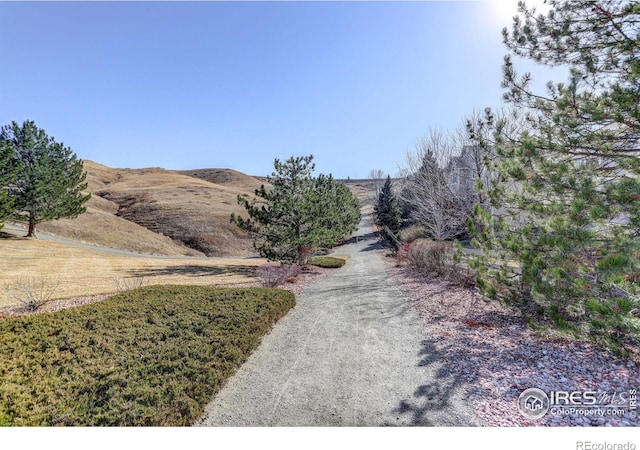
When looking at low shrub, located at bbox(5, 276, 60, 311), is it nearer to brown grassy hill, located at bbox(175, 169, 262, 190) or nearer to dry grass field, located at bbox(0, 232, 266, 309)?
dry grass field, located at bbox(0, 232, 266, 309)

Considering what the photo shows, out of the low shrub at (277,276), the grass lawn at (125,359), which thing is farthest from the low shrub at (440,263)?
the grass lawn at (125,359)

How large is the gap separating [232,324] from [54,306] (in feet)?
19.2

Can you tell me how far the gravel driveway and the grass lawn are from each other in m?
0.41

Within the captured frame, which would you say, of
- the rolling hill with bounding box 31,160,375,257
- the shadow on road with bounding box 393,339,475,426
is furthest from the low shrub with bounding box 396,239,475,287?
the rolling hill with bounding box 31,160,375,257

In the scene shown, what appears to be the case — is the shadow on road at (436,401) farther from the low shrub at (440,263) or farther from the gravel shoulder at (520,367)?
the low shrub at (440,263)

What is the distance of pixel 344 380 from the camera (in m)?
4.62

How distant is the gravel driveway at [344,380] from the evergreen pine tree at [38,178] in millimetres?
24034

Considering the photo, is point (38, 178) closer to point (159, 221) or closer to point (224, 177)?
point (159, 221)

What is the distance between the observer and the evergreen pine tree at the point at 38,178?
67.4 feet

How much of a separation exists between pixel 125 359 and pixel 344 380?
3586mm

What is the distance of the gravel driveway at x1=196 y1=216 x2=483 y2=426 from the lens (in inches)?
147

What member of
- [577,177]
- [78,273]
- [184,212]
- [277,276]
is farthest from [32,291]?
[184,212]

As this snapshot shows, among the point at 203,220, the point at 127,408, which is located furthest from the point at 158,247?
the point at 127,408
